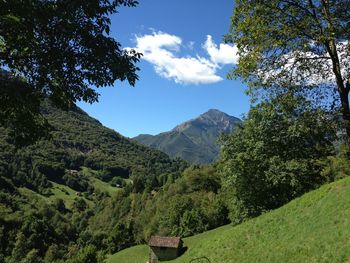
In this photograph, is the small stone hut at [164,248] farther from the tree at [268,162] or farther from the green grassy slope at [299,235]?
the green grassy slope at [299,235]

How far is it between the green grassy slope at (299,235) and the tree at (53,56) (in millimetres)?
12014

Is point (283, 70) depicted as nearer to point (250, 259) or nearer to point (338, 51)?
point (338, 51)

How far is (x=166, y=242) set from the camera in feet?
212

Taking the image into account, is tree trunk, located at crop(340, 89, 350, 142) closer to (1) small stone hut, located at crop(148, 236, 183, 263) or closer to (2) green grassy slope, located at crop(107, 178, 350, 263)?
(2) green grassy slope, located at crop(107, 178, 350, 263)

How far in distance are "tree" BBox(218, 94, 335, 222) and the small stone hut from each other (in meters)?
22.0

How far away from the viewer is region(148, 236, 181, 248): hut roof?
6362 centimetres

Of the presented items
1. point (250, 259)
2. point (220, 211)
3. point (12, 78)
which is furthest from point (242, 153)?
point (220, 211)

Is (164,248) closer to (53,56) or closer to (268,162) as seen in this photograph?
(268,162)

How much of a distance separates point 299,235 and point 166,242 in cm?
4600

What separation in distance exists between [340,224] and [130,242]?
107466 millimetres

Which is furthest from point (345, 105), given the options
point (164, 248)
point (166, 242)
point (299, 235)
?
point (164, 248)

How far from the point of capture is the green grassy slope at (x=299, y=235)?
17.7m

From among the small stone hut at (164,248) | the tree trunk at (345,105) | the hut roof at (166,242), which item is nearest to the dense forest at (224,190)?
the tree trunk at (345,105)

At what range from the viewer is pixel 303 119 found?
1714cm
